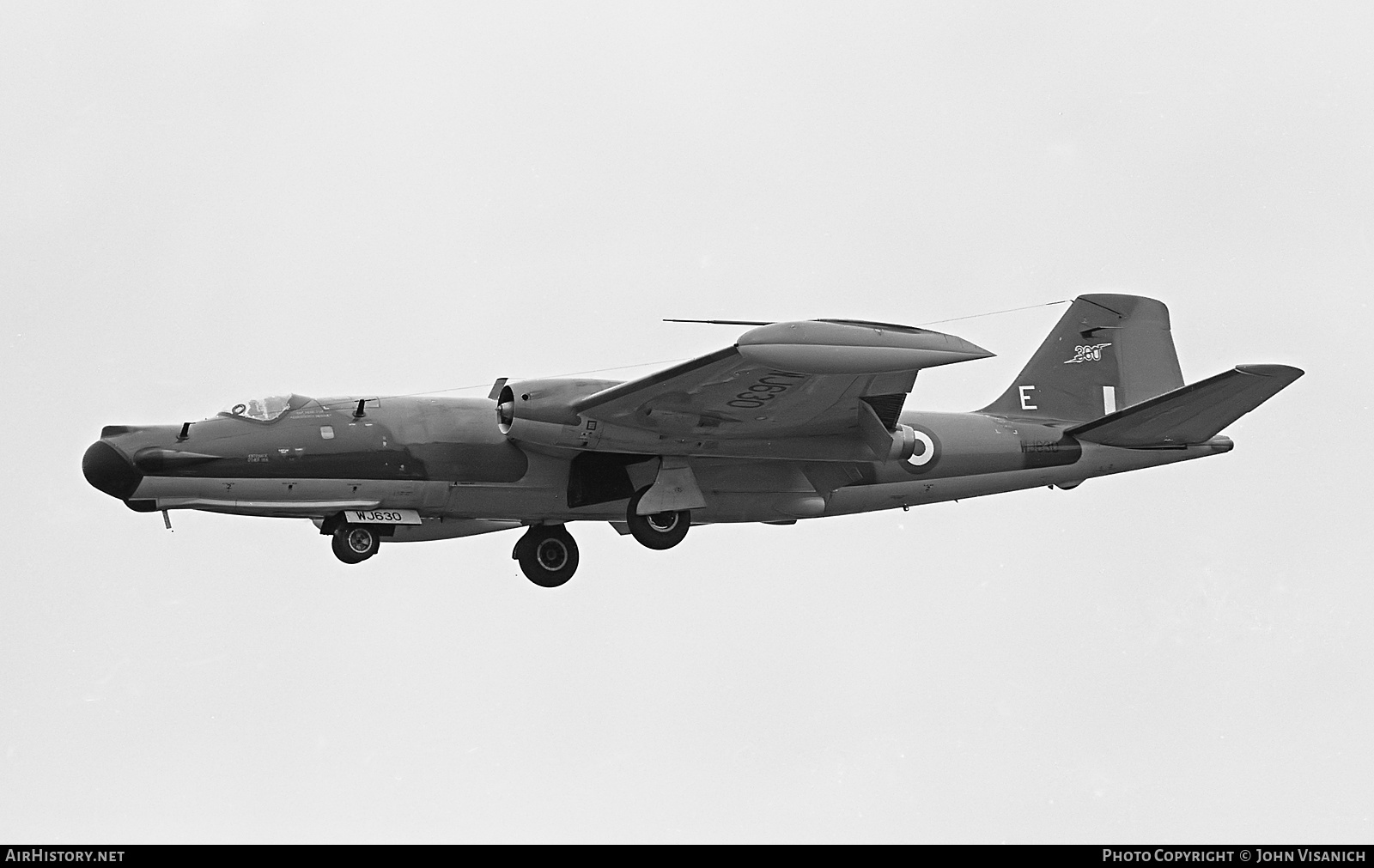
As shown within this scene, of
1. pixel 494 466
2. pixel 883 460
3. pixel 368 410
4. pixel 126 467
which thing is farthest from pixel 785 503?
pixel 126 467

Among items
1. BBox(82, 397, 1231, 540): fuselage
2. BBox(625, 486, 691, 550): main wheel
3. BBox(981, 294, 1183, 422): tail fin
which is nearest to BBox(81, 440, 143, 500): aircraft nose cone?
BBox(82, 397, 1231, 540): fuselage

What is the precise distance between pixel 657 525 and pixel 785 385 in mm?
3373

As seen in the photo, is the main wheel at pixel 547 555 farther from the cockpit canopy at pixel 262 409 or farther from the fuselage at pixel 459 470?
the cockpit canopy at pixel 262 409

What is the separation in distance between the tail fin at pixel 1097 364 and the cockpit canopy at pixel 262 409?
1127 centimetres

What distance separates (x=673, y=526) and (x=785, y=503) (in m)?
1.87

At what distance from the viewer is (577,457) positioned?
27.5 m

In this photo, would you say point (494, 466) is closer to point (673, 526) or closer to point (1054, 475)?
point (673, 526)

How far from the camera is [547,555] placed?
29219mm

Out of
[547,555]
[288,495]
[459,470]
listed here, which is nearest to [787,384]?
[459,470]

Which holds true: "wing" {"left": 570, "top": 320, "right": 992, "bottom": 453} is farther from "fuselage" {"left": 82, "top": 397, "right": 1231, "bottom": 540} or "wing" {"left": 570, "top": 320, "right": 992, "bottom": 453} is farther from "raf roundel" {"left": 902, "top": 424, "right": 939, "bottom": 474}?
"raf roundel" {"left": 902, "top": 424, "right": 939, "bottom": 474}

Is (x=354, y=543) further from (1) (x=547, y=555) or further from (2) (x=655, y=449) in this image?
(2) (x=655, y=449)

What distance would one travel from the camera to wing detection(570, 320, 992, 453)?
77.2 ft

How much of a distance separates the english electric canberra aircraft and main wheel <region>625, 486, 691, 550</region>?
0.10 feet

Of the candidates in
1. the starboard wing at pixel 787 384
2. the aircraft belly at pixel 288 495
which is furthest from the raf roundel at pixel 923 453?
the aircraft belly at pixel 288 495
